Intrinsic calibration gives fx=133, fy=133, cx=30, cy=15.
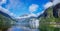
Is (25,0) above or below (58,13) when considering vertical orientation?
above

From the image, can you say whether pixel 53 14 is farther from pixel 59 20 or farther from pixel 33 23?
pixel 33 23

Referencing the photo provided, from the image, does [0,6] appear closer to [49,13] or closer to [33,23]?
[33,23]

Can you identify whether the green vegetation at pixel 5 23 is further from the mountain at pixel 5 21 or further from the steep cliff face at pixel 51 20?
the steep cliff face at pixel 51 20

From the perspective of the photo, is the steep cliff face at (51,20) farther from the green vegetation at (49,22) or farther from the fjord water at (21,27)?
the fjord water at (21,27)

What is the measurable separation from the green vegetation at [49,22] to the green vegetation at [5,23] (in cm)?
36

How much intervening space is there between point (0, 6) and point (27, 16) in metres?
0.35

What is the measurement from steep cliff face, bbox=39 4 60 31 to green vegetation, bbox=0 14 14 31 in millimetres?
364

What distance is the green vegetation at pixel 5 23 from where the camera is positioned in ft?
5.23

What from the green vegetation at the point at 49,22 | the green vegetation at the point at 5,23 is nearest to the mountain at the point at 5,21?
the green vegetation at the point at 5,23

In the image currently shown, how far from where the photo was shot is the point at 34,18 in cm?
161

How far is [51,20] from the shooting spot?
158cm

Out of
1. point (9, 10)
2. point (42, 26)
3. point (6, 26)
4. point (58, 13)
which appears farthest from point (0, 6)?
point (58, 13)

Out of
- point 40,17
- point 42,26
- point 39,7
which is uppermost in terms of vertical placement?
point 39,7

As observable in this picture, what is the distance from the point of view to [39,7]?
5.26ft
